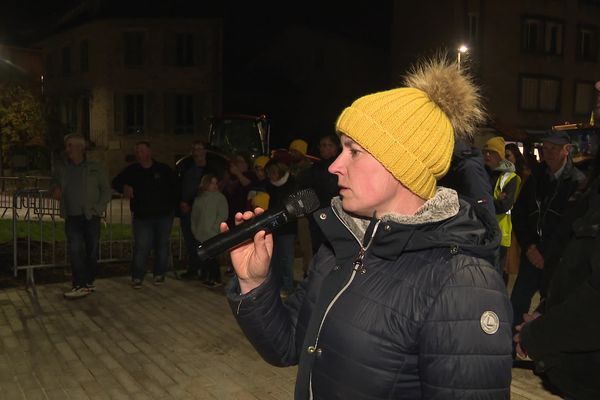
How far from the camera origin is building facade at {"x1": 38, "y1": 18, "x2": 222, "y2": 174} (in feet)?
112

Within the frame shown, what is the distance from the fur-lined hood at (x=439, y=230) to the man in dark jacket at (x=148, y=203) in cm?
705

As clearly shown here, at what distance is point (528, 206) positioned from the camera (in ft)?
18.9

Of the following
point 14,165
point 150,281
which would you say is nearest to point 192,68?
point 14,165

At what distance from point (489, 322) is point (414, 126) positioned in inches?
27.2

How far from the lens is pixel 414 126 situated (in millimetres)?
1915

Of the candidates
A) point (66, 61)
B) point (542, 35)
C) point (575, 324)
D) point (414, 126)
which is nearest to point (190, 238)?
point (575, 324)

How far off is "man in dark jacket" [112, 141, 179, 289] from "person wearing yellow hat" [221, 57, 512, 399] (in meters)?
6.63

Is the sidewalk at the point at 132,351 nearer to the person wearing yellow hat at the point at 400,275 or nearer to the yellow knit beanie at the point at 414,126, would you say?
the person wearing yellow hat at the point at 400,275

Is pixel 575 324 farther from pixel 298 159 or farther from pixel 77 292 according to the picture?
pixel 77 292

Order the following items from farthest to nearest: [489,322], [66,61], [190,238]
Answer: [66,61]
[190,238]
[489,322]

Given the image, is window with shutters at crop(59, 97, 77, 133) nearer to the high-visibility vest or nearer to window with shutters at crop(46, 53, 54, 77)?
window with shutters at crop(46, 53, 54, 77)

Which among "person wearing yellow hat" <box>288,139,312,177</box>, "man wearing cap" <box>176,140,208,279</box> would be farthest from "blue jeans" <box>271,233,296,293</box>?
"man wearing cap" <box>176,140,208,279</box>

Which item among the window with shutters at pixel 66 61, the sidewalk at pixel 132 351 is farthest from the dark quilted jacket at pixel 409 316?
the window with shutters at pixel 66 61

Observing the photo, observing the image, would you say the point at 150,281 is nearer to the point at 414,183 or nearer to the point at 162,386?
the point at 162,386
